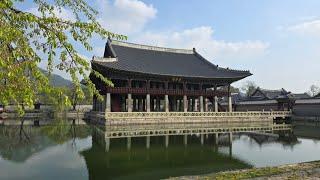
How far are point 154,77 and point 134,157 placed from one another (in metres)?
28.5

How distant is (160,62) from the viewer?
52.5 m

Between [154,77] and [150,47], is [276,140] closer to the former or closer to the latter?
[154,77]

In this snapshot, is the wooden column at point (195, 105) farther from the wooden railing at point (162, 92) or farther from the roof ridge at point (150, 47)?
the roof ridge at point (150, 47)

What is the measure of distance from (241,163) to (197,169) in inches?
124

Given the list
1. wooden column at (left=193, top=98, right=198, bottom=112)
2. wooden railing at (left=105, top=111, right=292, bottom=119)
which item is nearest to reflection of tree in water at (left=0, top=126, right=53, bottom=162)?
wooden railing at (left=105, top=111, right=292, bottom=119)

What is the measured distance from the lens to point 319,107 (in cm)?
5394

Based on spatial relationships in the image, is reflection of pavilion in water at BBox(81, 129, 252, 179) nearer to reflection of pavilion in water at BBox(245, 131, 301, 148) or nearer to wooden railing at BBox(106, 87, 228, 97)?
reflection of pavilion in water at BBox(245, 131, 301, 148)

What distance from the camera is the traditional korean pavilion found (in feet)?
145

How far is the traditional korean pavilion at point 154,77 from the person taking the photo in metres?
44.2

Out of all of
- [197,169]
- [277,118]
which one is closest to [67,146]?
[197,169]

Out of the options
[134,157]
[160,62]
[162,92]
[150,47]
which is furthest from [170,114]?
[134,157]

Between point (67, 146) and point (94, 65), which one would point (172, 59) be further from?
point (67, 146)

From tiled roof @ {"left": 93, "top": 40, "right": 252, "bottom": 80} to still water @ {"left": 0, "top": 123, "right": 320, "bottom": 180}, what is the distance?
19731 millimetres

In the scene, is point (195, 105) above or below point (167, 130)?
above
